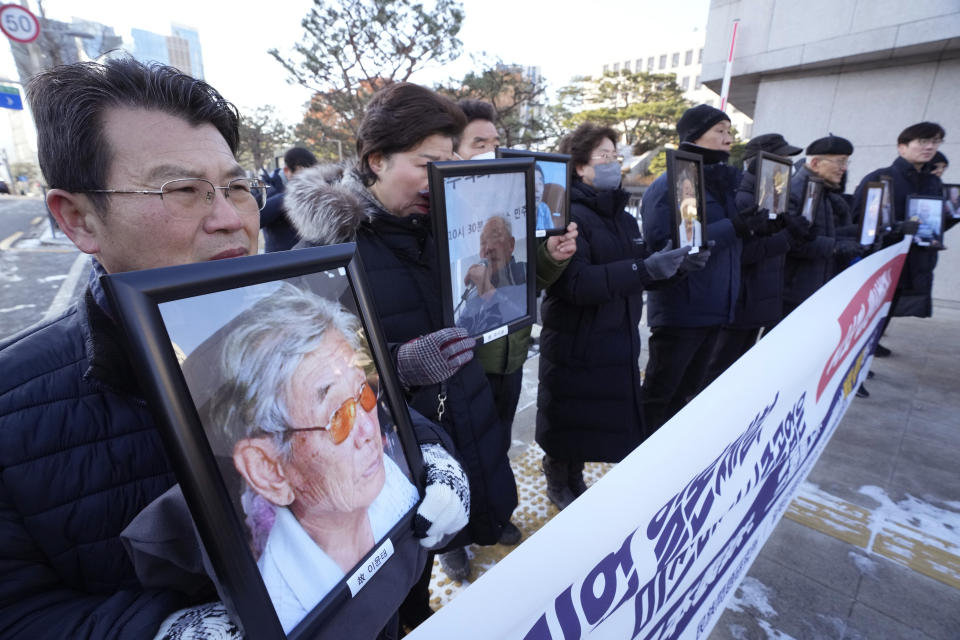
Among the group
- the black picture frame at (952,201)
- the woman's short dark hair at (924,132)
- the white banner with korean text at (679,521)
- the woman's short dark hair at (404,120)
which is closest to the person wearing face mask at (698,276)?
the white banner with korean text at (679,521)

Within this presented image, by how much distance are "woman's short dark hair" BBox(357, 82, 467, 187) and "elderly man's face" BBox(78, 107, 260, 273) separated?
2.50 ft

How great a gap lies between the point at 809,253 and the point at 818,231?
25cm

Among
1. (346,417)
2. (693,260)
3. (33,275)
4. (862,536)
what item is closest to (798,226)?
(693,260)

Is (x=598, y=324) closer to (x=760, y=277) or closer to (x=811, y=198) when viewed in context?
(x=760, y=277)

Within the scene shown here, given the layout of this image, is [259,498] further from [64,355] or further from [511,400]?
[511,400]

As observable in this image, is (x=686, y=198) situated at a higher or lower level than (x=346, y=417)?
higher

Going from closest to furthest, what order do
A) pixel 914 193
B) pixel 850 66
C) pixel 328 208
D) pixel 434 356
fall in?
1. pixel 434 356
2. pixel 328 208
3. pixel 914 193
4. pixel 850 66

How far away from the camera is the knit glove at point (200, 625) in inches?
25.2

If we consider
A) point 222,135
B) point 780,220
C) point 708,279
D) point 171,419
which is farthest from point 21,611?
point 780,220

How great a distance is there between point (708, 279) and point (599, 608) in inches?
97.4

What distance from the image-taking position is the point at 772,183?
9.89 ft

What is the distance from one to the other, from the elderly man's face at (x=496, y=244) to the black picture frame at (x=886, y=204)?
14.9 feet

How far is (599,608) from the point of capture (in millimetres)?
852

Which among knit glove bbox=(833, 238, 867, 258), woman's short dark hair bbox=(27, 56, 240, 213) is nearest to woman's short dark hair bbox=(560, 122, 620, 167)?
woman's short dark hair bbox=(27, 56, 240, 213)
